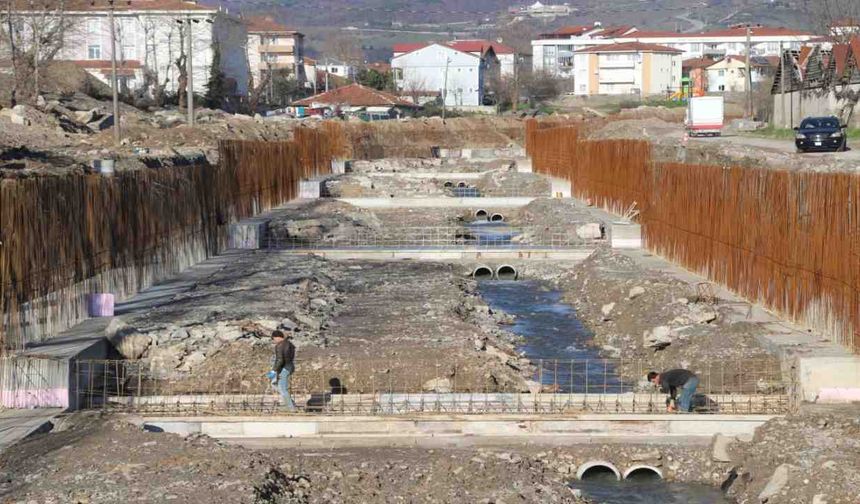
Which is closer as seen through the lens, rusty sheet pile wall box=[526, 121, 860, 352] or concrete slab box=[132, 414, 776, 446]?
concrete slab box=[132, 414, 776, 446]

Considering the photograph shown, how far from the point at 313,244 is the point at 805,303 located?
17.0 m

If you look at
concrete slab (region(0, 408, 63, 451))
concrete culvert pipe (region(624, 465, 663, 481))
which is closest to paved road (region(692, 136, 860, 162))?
concrete culvert pipe (region(624, 465, 663, 481))

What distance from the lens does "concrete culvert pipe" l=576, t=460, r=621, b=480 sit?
14.3 metres

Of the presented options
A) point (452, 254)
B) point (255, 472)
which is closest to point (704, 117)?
point (452, 254)

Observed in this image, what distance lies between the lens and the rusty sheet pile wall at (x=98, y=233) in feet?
53.7

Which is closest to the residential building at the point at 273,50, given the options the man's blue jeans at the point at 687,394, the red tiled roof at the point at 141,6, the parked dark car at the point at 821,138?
the red tiled roof at the point at 141,6

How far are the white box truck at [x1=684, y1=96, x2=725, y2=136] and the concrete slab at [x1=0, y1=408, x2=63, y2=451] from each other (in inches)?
1795

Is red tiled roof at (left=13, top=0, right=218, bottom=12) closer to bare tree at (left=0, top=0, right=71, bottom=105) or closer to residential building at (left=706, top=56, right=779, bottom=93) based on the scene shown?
bare tree at (left=0, top=0, right=71, bottom=105)

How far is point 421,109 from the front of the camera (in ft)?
335

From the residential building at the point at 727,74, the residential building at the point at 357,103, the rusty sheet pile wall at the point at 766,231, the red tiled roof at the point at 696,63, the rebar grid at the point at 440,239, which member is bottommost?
the rebar grid at the point at 440,239

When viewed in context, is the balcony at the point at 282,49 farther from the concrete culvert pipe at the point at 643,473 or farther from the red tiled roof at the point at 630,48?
the concrete culvert pipe at the point at 643,473

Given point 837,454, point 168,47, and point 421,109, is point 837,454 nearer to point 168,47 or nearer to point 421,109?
point 168,47

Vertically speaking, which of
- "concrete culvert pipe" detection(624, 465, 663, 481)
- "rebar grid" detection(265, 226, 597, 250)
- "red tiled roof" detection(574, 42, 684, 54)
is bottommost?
"concrete culvert pipe" detection(624, 465, 663, 481)

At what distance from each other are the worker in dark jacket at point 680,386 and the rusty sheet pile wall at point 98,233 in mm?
8069
